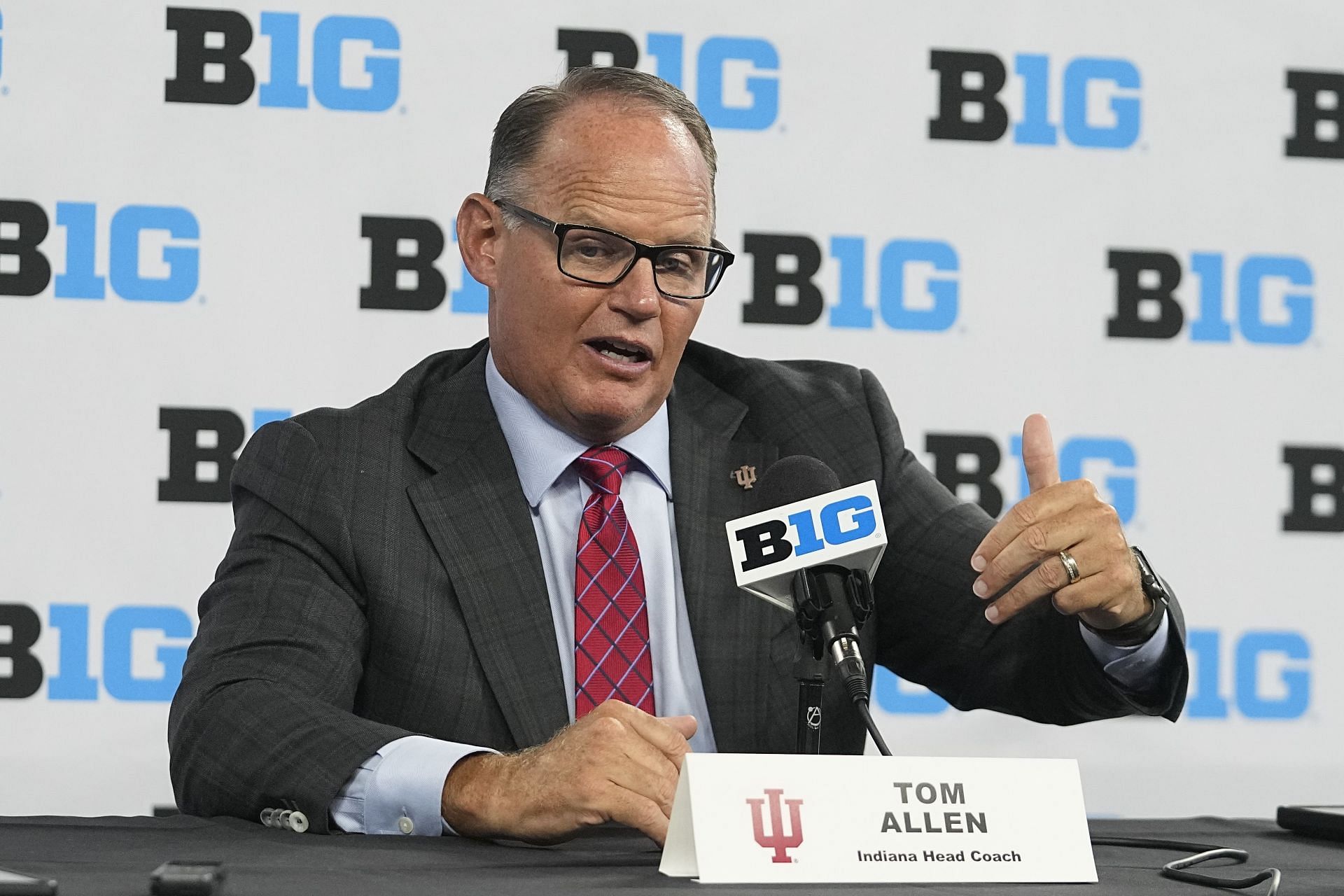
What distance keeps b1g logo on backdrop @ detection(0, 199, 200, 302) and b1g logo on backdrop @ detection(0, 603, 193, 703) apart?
614 millimetres

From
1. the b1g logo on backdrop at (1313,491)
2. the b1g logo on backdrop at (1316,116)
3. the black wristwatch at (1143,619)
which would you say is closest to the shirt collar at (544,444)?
the black wristwatch at (1143,619)

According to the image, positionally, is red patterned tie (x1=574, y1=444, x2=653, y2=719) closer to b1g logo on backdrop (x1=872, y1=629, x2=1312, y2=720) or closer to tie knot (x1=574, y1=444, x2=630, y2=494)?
tie knot (x1=574, y1=444, x2=630, y2=494)

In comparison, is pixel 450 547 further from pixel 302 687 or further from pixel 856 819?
pixel 856 819

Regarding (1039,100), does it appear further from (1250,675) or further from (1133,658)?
(1133,658)

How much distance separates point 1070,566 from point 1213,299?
68.4 inches

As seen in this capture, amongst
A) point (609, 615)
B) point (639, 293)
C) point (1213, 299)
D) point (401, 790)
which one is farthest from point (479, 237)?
point (1213, 299)

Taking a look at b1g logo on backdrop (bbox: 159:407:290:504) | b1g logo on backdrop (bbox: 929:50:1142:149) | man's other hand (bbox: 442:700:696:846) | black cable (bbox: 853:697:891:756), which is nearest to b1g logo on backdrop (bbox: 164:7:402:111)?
b1g logo on backdrop (bbox: 159:407:290:504)

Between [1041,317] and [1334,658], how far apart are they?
0.95 metres

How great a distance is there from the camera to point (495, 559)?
6.31 ft

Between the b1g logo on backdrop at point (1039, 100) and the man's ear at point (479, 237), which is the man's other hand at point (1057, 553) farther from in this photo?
the b1g logo on backdrop at point (1039, 100)

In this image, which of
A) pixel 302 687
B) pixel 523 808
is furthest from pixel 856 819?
pixel 302 687

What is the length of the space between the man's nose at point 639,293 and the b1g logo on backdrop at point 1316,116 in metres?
1.88

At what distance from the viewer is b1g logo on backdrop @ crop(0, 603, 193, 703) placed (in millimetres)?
2754

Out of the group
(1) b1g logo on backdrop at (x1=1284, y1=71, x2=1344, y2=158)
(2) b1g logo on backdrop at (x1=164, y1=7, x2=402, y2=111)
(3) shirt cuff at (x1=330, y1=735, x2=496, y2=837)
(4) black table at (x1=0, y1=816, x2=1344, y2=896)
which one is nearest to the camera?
(4) black table at (x1=0, y1=816, x2=1344, y2=896)
